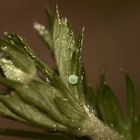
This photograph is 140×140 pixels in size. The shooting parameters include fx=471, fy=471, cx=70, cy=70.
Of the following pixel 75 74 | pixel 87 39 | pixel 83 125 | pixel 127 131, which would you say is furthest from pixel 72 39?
pixel 87 39

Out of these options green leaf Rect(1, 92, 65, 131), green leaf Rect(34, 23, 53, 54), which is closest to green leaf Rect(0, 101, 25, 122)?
Result: green leaf Rect(1, 92, 65, 131)

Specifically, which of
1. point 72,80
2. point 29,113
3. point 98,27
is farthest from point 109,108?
point 98,27

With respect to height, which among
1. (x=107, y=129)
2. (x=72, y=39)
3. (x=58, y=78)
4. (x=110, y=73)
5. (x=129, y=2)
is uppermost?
(x=129, y=2)

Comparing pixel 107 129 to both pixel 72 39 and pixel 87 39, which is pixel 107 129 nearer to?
pixel 72 39

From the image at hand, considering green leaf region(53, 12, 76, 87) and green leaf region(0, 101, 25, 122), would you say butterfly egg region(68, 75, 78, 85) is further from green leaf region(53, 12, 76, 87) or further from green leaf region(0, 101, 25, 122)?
green leaf region(0, 101, 25, 122)

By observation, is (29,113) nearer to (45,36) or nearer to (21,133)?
(21,133)

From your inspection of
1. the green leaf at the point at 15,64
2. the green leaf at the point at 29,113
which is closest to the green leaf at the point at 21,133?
the green leaf at the point at 29,113

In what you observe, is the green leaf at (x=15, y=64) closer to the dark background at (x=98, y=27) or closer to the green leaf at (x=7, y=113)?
the green leaf at (x=7, y=113)
